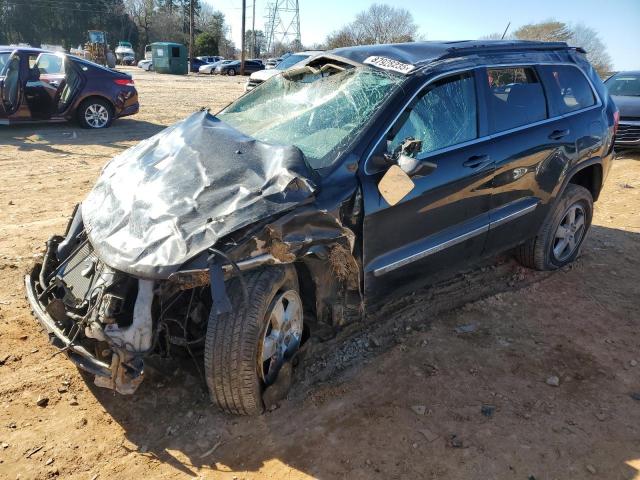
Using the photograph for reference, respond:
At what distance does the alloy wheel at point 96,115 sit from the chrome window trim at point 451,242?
9.39 m

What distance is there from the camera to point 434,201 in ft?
11.0

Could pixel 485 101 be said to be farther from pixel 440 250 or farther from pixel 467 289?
pixel 467 289

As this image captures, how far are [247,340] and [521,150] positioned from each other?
2.57 meters

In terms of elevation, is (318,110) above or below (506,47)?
below

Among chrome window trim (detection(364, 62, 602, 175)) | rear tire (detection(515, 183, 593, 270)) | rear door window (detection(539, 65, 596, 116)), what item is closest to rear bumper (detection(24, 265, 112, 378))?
chrome window trim (detection(364, 62, 602, 175))

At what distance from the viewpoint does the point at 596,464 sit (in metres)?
2.64

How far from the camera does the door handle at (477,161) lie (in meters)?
3.51

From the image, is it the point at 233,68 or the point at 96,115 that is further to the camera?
the point at 233,68

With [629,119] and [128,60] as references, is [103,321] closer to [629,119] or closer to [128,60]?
[629,119]

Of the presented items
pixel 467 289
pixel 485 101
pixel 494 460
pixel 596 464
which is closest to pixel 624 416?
pixel 596 464

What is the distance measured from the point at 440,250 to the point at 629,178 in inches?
267

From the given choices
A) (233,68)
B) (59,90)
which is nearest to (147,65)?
(233,68)

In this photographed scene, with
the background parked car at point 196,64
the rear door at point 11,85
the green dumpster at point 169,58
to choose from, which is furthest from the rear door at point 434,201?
the background parked car at point 196,64

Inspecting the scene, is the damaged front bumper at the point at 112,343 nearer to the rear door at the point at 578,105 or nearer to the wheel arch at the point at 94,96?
the rear door at the point at 578,105
